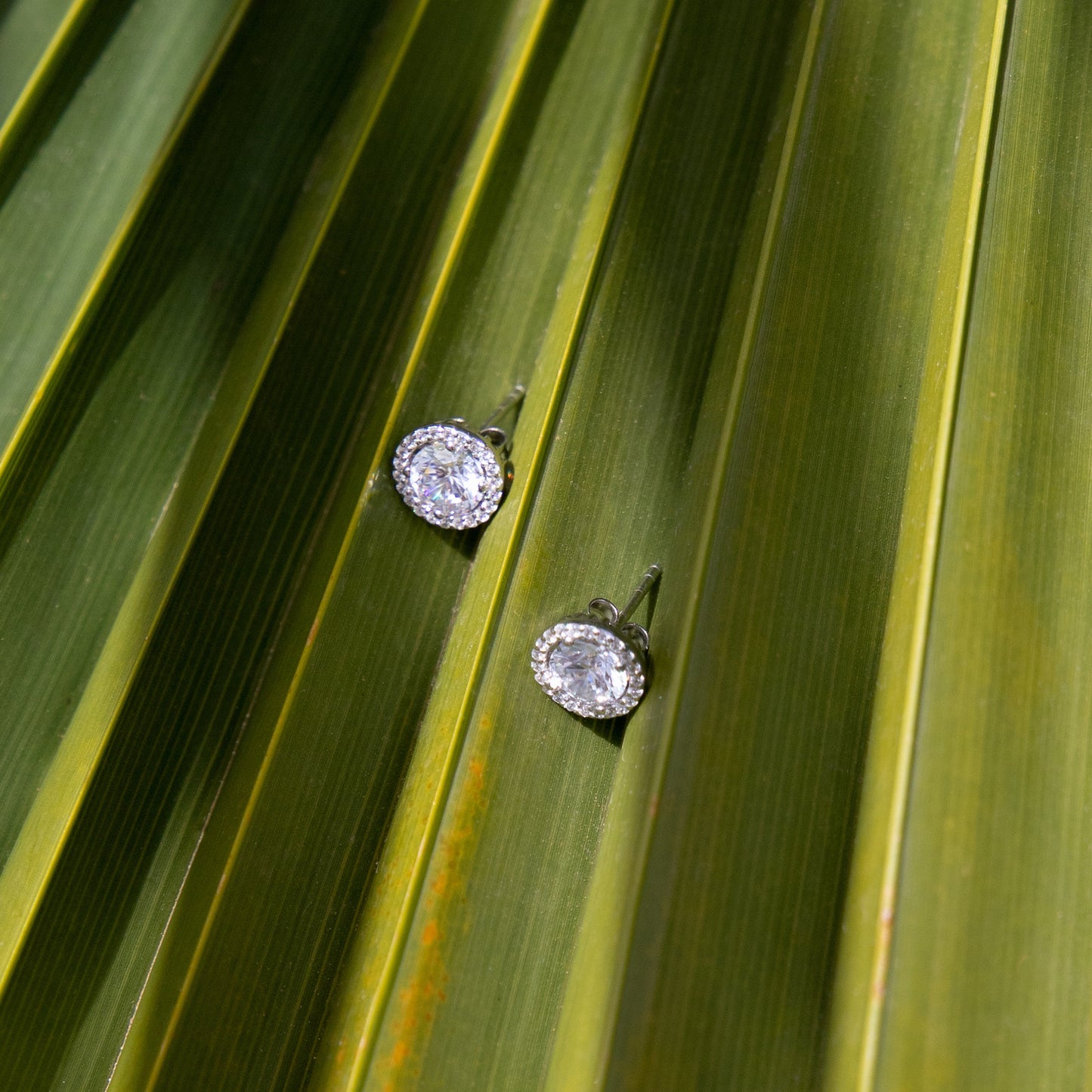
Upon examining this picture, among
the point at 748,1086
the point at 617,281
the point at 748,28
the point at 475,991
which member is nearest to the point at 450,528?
the point at 617,281

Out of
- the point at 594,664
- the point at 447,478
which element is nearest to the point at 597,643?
the point at 594,664

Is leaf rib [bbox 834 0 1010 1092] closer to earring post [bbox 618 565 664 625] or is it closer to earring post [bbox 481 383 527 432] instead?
earring post [bbox 618 565 664 625]

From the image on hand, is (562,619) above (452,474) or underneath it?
underneath

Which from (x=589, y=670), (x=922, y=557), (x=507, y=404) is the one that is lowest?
(x=589, y=670)

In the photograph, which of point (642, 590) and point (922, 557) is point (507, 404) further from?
A: point (922, 557)

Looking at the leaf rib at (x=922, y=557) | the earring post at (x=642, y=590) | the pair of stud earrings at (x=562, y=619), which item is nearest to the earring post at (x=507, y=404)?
the pair of stud earrings at (x=562, y=619)

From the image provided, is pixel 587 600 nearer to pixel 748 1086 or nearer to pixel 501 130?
pixel 748 1086
